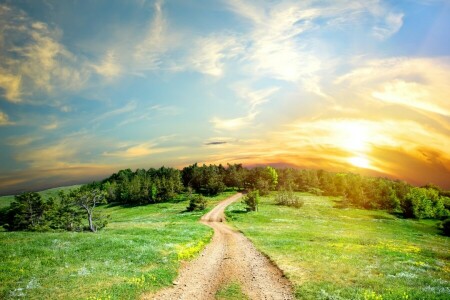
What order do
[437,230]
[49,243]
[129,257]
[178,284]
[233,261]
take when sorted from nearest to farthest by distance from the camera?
[178,284]
[129,257]
[233,261]
[49,243]
[437,230]

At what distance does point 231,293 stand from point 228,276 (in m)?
3.83

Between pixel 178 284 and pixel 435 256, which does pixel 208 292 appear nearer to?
pixel 178 284

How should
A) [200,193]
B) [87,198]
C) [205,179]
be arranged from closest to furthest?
1. [87,198]
2. [200,193]
3. [205,179]

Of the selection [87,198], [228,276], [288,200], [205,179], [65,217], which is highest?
[205,179]

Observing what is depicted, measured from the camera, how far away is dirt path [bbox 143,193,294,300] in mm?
18719

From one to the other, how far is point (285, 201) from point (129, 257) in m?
81.4

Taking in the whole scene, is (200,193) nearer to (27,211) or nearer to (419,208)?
(27,211)

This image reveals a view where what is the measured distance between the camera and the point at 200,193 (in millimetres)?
134125

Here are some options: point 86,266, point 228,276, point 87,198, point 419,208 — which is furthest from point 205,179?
point 228,276

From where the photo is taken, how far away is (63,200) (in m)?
53.8

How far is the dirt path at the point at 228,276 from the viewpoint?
61.4ft

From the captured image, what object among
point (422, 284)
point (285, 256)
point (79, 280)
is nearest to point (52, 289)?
point (79, 280)

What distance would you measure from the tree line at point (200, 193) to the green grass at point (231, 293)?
38.5 m

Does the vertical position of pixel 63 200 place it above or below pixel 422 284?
above
